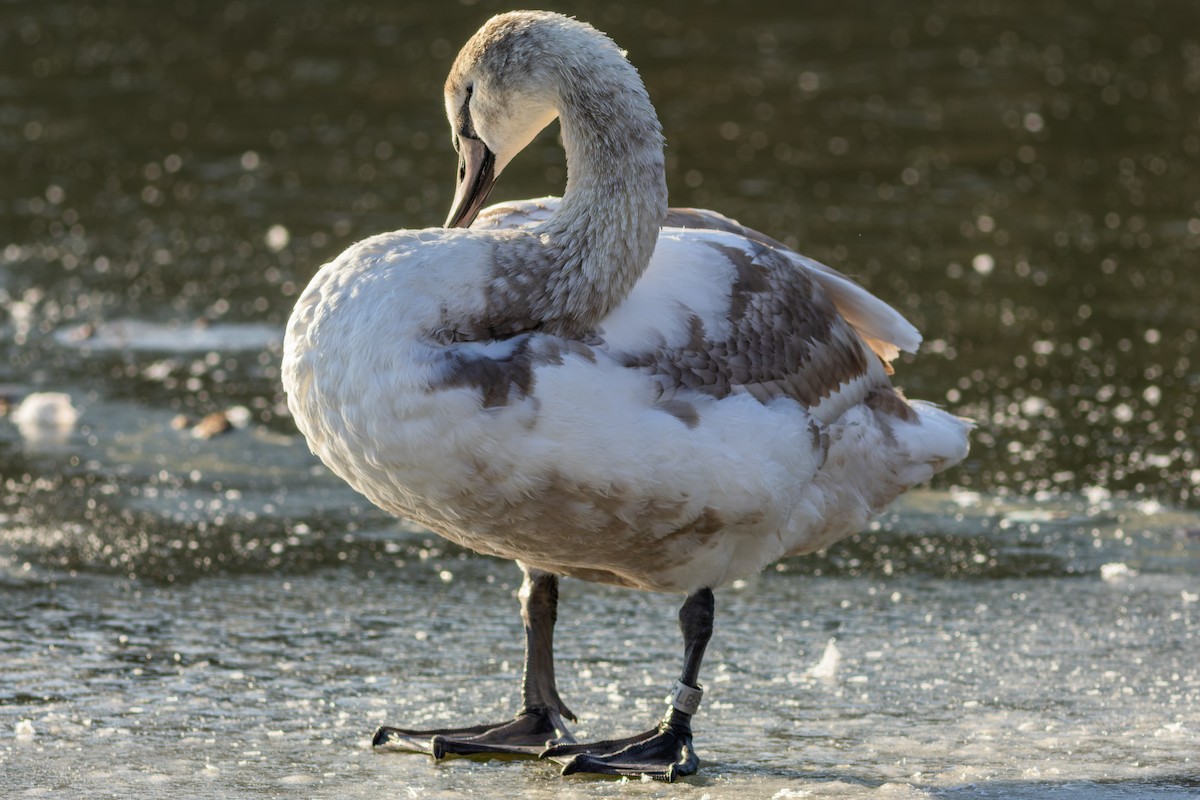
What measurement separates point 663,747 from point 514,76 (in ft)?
4.83

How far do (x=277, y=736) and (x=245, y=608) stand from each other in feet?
2.95

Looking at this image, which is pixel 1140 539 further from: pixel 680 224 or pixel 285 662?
pixel 285 662

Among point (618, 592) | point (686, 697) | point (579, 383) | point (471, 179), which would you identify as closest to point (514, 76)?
point (471, 179)

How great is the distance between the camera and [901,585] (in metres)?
4.80

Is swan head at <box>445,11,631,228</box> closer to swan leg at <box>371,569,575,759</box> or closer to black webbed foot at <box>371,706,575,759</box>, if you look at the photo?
swan leg at <box>371,569,575,759</box>

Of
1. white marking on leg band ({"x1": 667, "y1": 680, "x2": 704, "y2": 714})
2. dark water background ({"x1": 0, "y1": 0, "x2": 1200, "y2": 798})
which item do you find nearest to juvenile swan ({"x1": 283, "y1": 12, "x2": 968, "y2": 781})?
white marking on leg band ({"x1": 667, "y1": 680, "x2": 704, "y2": 714})

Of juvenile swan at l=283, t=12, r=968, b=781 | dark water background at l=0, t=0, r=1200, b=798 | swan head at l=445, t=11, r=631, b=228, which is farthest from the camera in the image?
dark water background at l=0, t=0, r=1200, b=798

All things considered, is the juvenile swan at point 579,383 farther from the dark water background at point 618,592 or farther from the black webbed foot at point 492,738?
the dark water background at point 618,592

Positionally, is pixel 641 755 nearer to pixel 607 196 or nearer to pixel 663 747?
pixel 663 747

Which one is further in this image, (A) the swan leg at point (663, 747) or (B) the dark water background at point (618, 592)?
(B) the dark water background at point (618, 592)

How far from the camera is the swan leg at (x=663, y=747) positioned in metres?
3.62

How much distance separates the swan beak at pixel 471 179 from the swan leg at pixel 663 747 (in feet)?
3.44

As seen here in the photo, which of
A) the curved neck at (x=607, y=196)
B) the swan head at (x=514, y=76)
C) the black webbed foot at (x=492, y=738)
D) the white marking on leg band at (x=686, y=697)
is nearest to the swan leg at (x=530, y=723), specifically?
the black webbed foot at (x=492, y=738)

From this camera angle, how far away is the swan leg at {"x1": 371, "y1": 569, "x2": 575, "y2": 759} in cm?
374
